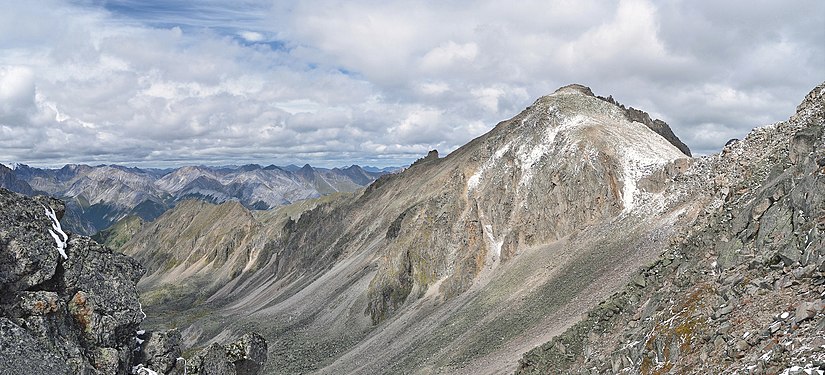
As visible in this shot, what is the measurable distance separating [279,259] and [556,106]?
107125mm

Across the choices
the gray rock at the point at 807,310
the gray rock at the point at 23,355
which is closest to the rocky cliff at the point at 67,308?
the gray rock at the point at 23,355

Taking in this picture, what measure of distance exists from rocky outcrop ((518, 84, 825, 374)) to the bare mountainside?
→ 13170 millimetres

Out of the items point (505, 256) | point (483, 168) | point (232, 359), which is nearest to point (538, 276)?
point (505, 256)

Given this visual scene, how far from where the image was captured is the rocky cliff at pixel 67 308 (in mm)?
16788

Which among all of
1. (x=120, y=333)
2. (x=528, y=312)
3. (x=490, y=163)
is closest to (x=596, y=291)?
(x=528, y=312)

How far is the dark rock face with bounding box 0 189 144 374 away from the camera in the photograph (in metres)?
16.6

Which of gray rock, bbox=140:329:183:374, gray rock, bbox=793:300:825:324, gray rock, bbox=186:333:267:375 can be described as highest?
gray rock, bbox=793:300:825:324

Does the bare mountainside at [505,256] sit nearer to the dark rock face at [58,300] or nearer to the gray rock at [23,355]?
the dark rock face at [58,300]

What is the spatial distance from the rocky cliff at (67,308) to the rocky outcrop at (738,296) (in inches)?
651

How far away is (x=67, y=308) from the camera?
1884cm

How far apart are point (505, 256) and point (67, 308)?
2222 inches

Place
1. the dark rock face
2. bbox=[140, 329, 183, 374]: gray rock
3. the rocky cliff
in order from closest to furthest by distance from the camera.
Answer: the dark rock face < the rocky cliff < bbox=[140, 329, 183, 374]: gray rock

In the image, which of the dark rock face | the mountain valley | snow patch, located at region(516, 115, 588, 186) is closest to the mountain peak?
the mountain valley

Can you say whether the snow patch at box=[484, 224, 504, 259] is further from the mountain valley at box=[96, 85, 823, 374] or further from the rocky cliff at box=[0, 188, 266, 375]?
the rocky cliff at box=[0, 188, 266, 375]
